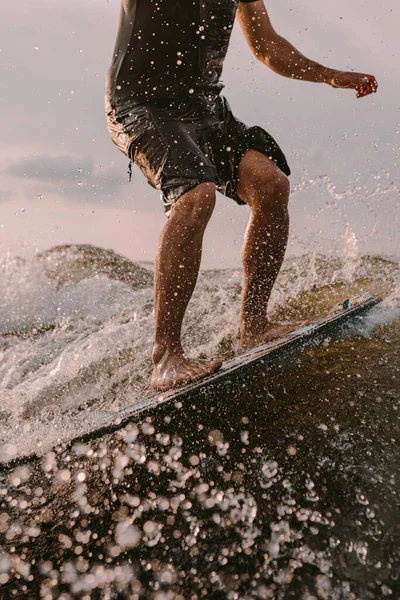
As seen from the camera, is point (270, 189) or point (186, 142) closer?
point (186, 142)

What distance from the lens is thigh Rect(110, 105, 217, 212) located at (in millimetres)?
2668

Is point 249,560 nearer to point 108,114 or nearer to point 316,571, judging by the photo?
point 316,571

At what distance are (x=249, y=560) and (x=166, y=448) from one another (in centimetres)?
75

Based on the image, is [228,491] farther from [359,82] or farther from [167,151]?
[359,82]

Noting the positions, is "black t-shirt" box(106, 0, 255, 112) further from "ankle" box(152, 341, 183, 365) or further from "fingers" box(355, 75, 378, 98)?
"ankle" box(152, 341, 183, 365)

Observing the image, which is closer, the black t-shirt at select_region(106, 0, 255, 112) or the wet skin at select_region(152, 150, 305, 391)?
the wet skin at select_region(152, 150, 305, 391)

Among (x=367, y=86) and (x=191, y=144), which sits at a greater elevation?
(x=367, y=86)

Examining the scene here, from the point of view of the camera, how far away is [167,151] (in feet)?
8.86

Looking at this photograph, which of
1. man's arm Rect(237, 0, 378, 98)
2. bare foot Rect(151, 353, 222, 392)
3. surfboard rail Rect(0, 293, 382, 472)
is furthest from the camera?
man's arm Rect(237, 0, 378, 98)

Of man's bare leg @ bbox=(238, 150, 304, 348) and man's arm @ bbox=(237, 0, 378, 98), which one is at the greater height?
man's arm @ bbox=(237, 0, 378, 98)

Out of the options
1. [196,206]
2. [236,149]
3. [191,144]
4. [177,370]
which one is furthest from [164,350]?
[236,149]

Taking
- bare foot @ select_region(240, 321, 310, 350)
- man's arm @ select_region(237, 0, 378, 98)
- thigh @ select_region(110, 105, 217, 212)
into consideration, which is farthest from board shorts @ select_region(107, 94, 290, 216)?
bare foot @ select_region(240, 321, 310, 350)

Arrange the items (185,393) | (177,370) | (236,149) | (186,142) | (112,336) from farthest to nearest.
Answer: (112,336), (236,149), (186,142), (177,370), (185,393)

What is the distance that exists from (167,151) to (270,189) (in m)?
0.69
